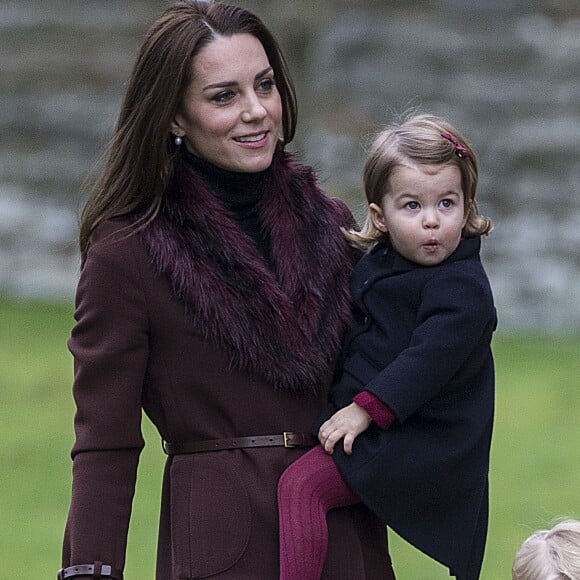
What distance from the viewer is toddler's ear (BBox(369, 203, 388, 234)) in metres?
3.43

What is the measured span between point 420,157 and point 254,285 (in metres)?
0.40

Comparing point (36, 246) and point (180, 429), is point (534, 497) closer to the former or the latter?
point (180, 429)

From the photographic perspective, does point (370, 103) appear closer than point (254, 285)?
No

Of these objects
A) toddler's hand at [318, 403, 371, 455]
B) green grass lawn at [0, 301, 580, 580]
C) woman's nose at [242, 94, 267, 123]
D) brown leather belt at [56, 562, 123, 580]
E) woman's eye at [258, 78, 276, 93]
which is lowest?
green grass lawn at [0, 301, 580, 580]

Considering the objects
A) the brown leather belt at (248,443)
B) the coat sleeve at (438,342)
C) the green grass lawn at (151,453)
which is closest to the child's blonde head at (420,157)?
the coat sleeve at (438,342)

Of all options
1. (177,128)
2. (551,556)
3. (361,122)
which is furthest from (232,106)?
(361,122)

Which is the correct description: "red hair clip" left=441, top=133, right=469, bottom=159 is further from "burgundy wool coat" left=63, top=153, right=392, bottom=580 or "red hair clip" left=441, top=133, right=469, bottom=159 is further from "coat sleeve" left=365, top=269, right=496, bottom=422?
"burgundy wool coat" left=63, top=153, right=392, bottom=580

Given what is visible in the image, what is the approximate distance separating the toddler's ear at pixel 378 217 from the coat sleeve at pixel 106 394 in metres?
0.49

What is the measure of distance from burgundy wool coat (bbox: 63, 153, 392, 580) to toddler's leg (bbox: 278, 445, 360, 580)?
4 cm

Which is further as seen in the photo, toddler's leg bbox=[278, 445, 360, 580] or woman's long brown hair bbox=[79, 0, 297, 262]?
woman's long brown hair bbox=[79, 0, 297, 262]

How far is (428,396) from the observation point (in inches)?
128

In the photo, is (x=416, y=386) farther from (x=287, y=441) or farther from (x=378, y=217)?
(x=378, y=217)

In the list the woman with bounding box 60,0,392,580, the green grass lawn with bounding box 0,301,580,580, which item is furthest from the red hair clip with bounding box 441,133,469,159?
the green grass lawn with bounding box 0,301,580,580

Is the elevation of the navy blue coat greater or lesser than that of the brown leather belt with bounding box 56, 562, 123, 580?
greater
